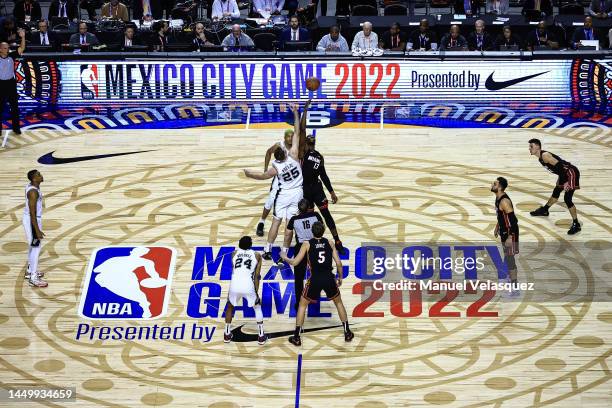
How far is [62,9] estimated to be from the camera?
103 ft

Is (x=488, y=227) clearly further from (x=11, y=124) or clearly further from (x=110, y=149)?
(x=11, y=124)

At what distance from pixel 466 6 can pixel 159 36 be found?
27.4ft

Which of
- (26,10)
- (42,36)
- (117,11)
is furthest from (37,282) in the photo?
(26,10)

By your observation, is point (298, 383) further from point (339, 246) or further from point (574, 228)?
point (574, 228)

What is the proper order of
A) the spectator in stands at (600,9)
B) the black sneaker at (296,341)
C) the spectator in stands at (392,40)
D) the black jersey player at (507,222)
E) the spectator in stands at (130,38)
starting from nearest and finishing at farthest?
the black sneaker at (296,341)
the black jersey player at (507,222)
the spectator in stands at (130,38)
the spectator in stands at (392,40)
the spectator in stands at (600,9)

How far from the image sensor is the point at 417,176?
2292 centimetres

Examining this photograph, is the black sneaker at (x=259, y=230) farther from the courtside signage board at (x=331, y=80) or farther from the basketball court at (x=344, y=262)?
the courtside signage board at (x=331, y=80)

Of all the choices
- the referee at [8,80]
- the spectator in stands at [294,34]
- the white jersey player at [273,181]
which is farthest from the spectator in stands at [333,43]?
the white jersey player at [273,181]

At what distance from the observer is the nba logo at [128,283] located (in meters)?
18.5

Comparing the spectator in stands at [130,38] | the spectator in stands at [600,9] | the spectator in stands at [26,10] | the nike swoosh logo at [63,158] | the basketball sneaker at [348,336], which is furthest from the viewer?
the spectator in stands at [26,10]

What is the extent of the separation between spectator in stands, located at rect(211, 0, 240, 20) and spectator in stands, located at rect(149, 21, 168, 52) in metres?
1.45

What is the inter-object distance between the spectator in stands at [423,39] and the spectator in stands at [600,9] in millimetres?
4372

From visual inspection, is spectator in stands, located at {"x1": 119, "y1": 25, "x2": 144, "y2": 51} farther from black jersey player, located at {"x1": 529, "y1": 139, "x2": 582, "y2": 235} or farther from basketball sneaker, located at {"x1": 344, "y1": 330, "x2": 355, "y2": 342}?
basketball sneaker, located at {"x1": 344, "y1": 330, "x2": 355, "y2": 342}

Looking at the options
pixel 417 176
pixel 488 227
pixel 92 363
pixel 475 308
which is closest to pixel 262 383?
pixel 92 363
